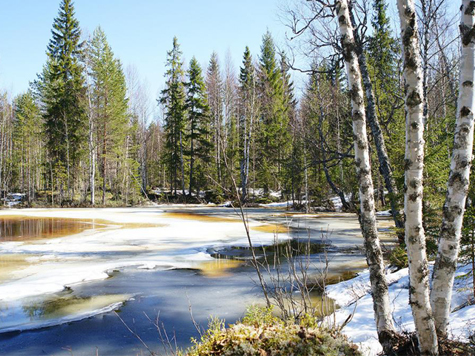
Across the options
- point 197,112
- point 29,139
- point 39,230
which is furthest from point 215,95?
point 39,230

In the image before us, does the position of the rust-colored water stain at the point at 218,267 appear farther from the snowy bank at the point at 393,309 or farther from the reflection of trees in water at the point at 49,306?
the reflection of trees in water at the point at 49,306

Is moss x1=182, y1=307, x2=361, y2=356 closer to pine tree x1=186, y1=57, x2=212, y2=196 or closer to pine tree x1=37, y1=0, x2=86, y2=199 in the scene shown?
pine tree x1=37, y1=0, x2=86, y2=199

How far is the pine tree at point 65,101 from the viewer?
3092 cm

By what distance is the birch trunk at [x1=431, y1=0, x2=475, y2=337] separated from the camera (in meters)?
2.96

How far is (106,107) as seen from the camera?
30.3 meters

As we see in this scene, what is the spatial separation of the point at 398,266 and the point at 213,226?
1020cm

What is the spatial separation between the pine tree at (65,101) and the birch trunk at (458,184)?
31355 millimetres

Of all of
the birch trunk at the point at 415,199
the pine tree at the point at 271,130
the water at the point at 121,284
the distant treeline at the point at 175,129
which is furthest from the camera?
the pine tree at the point at 271,130

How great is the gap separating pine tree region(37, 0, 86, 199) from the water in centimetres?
1902

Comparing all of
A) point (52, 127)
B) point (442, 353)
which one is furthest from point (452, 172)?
point (52, 127)

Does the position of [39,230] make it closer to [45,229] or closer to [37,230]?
[37,230]

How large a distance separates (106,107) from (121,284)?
84.5 ft

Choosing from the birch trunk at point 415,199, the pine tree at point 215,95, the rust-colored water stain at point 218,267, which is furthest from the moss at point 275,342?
the pine tree at point 215,95

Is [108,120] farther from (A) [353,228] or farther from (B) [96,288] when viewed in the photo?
(B) [96,288]
